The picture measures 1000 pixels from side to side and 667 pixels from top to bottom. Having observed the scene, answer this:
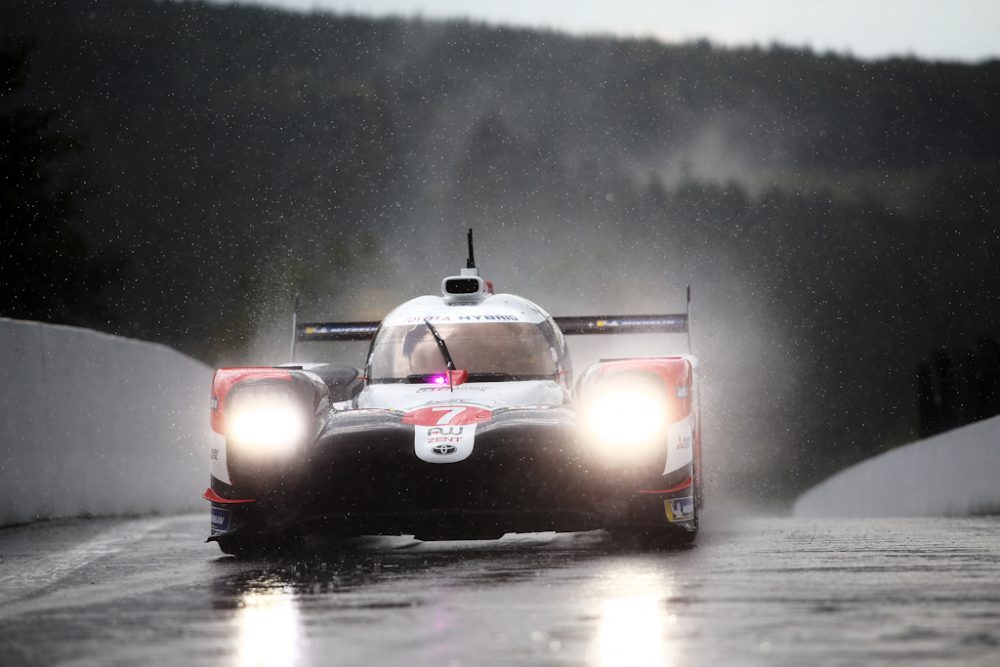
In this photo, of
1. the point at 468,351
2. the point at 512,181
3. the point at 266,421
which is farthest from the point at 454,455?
the point at 512,181

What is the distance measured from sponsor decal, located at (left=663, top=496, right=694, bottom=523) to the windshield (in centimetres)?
147

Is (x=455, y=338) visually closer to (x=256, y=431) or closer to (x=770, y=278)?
(x=256, y=431)

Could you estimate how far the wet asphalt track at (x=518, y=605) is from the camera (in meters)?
5.08

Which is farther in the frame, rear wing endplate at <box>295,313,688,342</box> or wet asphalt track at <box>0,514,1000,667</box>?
rear wing endplate at <box>295,313,688,342</box>

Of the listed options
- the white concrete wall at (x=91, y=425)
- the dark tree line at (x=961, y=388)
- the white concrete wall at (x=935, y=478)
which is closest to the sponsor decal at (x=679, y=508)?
the white concrete wall at (x=91, y=425)

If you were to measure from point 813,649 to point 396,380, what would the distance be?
546 cm

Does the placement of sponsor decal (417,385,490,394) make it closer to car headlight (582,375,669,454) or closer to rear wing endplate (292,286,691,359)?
car headlight (582,375,669,454)

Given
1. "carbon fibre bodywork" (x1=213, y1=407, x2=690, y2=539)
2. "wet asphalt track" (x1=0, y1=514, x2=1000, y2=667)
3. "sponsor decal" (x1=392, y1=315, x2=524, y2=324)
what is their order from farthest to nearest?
"sponsor decal" (x1=392, y1=315, x2=524, y2=324) → "carbon fibre bodywork" (x1=213, y1=407, x2=690, y2=539) → "wet asphalt track" (x1=0, y1=514, x2=1000, y2=667)

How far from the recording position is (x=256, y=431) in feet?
30.3

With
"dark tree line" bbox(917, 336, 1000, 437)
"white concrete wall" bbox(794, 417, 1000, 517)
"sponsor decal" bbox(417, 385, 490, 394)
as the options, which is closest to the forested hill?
"dark tree line" bbox(917, 336, 1000, 437)

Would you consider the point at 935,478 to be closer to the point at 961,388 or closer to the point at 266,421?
the point at 961,388

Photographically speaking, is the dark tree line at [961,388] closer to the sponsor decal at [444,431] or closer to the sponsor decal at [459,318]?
the sponsor decal at [459,318]

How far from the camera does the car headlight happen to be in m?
8.92

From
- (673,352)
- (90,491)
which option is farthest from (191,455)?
(673,352)
